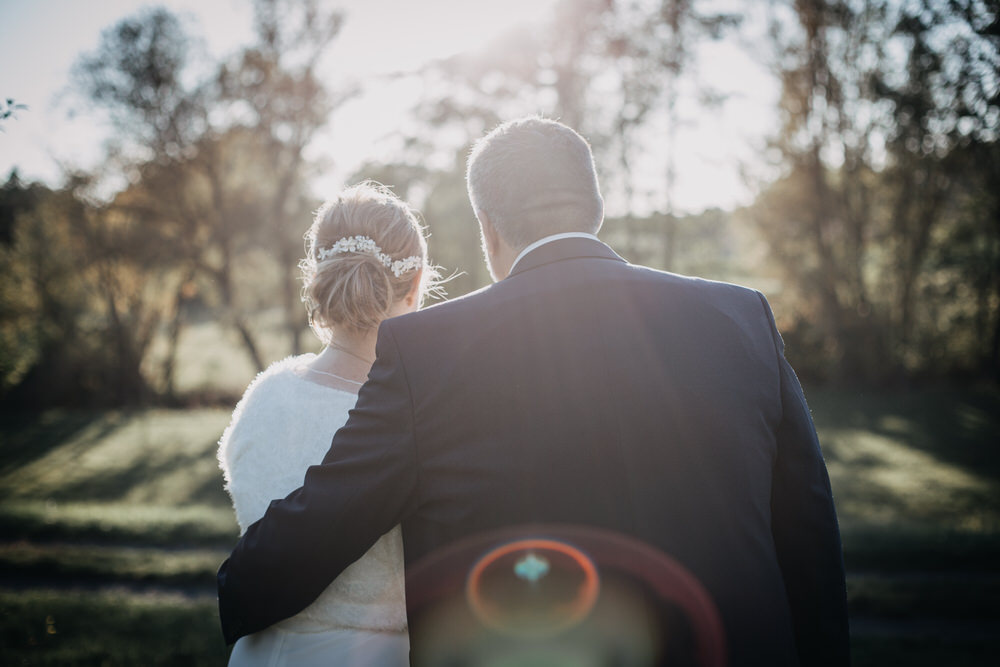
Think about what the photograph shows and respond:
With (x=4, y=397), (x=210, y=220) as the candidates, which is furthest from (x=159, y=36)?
(x=4, y=397)

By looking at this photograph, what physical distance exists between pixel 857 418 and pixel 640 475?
71.3 feet

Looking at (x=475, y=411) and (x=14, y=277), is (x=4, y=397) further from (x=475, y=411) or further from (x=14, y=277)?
(x=475, y=411)

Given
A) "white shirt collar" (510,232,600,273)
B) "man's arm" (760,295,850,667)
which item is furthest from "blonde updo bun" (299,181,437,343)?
"man's arm" (760,295,850,667)

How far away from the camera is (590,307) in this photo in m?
1.78

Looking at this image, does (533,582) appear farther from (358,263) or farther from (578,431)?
(358,263)

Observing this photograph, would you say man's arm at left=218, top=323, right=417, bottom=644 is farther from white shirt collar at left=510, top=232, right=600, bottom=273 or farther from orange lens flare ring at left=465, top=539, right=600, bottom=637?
white shirt collar at left=510, top=232, right=600, bottom=273

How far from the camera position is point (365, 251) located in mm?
2580

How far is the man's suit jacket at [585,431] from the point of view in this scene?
170 cm

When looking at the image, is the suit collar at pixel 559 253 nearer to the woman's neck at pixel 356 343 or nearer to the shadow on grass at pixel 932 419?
the woman's neck at pixel 356 343

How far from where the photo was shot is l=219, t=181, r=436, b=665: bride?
7.73ft

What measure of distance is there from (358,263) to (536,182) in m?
0.87

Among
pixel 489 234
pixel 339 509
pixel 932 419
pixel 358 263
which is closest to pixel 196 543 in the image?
pixel 358 263

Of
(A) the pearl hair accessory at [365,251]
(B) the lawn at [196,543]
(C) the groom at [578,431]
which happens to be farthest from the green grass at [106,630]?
(C) the groom at [578,431]

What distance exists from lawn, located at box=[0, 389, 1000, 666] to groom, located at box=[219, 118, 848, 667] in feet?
12.4
